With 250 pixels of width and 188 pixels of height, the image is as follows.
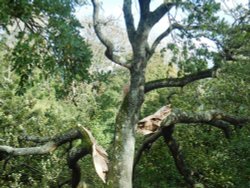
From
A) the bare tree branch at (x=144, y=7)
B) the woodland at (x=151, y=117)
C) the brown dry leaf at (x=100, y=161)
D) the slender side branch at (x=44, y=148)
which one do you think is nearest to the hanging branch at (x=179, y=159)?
the woodland at (x=151, y=117)

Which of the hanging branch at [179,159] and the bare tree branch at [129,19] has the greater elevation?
the bare tree branch at [129,19]

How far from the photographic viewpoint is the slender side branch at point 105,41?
34.7ft

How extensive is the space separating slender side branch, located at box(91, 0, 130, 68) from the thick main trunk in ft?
1.74

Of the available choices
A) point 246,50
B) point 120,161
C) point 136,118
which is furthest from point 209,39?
point 120,161

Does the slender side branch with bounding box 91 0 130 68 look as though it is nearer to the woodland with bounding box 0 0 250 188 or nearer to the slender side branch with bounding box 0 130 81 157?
the woodland with bounding box 0 0 250 188

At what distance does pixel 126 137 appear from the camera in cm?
995

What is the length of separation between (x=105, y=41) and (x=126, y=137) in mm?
2390

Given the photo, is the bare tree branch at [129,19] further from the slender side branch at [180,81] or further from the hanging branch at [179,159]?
the hanging branch at [179,159]

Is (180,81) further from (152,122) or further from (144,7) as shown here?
(144,7)

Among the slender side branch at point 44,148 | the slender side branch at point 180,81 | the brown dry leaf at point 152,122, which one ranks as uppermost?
the slender side branch at point 180,81

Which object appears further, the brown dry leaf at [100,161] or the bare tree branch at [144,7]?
the bare tree branch at [144,7]

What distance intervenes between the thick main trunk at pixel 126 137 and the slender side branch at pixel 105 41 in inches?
20.9

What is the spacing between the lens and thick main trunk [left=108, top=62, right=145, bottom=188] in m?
9.55

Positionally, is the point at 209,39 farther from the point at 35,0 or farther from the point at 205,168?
the point at 35,0
